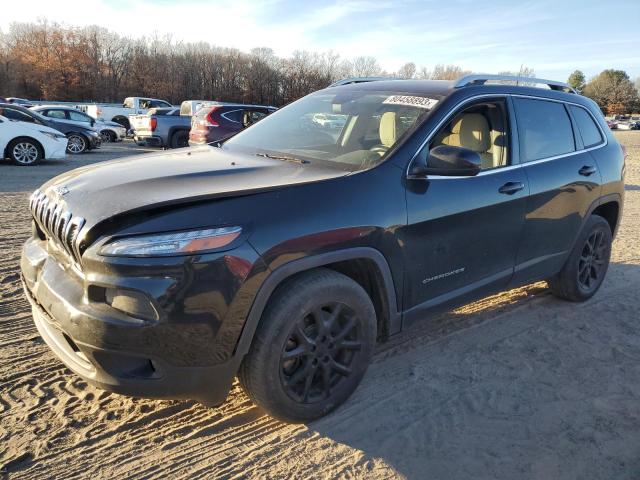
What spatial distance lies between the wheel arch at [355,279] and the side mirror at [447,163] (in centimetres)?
59

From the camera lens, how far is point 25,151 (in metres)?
12.4

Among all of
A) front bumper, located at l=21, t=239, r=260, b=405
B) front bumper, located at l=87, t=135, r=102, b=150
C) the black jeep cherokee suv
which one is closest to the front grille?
the black jeep cherokee suv

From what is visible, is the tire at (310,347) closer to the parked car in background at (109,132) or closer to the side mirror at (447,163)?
the side mirror at (447,163)

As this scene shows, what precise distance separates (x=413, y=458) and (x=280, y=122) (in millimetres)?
2587

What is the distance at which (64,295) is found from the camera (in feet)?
7.79

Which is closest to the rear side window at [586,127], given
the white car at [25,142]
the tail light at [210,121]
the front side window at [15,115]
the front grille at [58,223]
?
the front grille at [58,223]

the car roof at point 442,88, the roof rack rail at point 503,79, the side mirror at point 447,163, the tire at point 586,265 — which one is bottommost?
the tire at point 586,265

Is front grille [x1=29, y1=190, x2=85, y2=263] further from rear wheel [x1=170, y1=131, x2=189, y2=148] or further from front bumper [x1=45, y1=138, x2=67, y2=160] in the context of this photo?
rear wheel [x1=170, y1=131, x2=189, y2=148]

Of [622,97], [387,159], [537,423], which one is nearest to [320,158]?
[387,159]

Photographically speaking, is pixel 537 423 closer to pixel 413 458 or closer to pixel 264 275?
pixel 413 458

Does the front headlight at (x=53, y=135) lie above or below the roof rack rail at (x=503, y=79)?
below

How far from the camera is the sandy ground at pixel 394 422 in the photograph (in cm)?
250

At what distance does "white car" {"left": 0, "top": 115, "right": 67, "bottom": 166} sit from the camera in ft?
40.0

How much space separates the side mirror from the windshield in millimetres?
212
